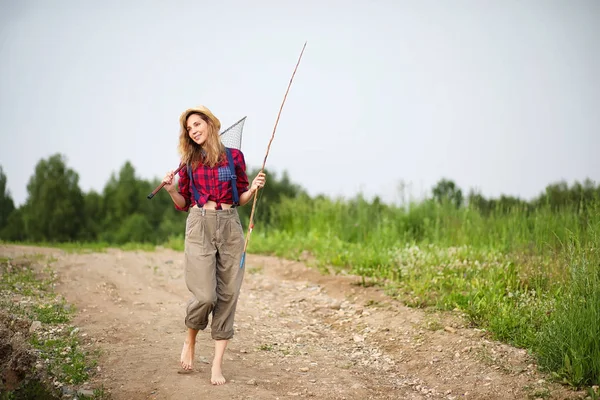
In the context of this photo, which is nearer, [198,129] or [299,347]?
[198,129]

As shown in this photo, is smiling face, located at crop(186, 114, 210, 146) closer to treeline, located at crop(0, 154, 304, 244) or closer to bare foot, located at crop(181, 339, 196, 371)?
bare foot, located at crop(181, 339, 196, 371)

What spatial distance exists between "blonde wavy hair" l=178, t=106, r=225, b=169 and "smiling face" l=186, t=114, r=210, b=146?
2 centimetres

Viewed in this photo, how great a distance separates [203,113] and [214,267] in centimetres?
122

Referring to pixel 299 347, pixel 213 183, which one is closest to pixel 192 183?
pixel 213 183

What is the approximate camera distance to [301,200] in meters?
14.1

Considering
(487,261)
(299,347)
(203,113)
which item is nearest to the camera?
(203,113)

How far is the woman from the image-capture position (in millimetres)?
4402

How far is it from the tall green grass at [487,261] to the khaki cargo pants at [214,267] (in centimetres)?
253

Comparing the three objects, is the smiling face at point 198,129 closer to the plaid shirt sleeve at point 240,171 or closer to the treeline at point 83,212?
the plaid shirt sleeve at point 240,171

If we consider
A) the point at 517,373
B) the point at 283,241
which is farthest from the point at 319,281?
the point at 517,373

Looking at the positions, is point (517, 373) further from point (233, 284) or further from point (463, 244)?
point (463, 244)

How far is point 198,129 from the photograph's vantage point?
4.62 metres

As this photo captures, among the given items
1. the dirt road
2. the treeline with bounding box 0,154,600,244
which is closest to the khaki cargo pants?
the dirt road

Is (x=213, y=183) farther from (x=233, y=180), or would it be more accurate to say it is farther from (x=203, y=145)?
(x=203, y=145)
